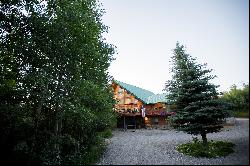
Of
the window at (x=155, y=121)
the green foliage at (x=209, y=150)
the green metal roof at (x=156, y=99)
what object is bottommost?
the window at (x=155, y=121)

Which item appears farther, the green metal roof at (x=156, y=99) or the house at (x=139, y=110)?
the green metal roof at (x=156, y=99)

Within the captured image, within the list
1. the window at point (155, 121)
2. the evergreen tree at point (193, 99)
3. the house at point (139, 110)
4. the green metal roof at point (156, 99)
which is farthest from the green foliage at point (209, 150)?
the green metal roof at point (156, 99)

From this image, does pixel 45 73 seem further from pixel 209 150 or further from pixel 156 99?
pixel 156 99

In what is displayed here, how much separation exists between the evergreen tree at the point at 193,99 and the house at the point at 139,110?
65.8 feet

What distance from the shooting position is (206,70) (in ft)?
62.0

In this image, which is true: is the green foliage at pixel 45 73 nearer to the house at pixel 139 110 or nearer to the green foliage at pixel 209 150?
the green foliage at pixel 209 150

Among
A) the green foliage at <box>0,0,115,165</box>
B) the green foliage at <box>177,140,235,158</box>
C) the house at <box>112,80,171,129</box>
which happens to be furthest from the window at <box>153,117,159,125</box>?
the green foliage at <box>0,0,115,165</box>

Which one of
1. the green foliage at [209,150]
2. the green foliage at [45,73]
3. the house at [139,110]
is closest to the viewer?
the green foliage at [45,73]

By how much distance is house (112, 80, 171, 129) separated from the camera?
130 ft

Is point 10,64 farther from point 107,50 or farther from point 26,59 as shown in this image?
point 107,50

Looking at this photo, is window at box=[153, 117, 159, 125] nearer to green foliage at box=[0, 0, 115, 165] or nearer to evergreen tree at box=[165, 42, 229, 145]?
evergreen tree at box=[165, 42, 229, 145]

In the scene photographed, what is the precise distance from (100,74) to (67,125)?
4.98 meters

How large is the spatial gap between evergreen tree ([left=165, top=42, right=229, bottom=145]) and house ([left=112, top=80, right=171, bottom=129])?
65.8ft

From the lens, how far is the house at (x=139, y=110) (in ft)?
130
